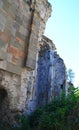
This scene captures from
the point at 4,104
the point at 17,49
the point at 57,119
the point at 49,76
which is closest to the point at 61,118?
the point at 57,119

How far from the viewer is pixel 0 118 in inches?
209

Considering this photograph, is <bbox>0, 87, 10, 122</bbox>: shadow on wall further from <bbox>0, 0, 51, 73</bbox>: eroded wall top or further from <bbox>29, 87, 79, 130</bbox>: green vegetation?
<bbox>29, 87, 79, 130</bbox>: green vegetation

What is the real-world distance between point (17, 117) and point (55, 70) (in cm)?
558

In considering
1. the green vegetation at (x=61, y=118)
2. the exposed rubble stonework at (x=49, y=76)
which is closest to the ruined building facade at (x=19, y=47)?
the green vegetation at (x=61, y=118)

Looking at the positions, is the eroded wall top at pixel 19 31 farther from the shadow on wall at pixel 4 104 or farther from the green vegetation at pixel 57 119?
the green vegetation at pixel 57 119

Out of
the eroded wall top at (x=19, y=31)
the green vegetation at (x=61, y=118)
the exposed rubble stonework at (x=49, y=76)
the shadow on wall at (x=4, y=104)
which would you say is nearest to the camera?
the green vegetation at (x=61, y=118)

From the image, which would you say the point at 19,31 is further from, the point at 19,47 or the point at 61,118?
the point at 61,118

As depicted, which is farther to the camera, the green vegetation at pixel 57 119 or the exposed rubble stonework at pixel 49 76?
the exposed rubble stonework at pixel 49 76

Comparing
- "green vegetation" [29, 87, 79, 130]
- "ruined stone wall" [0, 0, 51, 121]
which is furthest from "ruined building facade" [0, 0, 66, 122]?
"green vegetation" [29, 87, 79, 130]

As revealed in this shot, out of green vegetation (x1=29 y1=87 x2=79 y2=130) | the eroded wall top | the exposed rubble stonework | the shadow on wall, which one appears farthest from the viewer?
the exposed rubble stonework

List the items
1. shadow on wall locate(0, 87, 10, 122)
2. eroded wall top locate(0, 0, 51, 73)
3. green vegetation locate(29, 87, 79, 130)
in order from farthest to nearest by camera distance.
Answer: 1. eroded wall top locate(0, 0, 51, 73)
2. shadow on wall locate(0, 87, 10, 122)
3. green vegetation locate(29, 87, 79, 130)

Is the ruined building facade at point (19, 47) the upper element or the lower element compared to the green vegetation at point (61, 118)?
upper

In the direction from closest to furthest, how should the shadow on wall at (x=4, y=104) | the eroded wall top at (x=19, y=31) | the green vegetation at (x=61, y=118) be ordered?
the green vegetation at (x=61, y=118) < the shadow on wall at (x=4, y=104) < the eroded wall top at (x=19, y=31)

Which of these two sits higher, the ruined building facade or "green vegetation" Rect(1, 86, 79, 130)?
the ruined building facade
